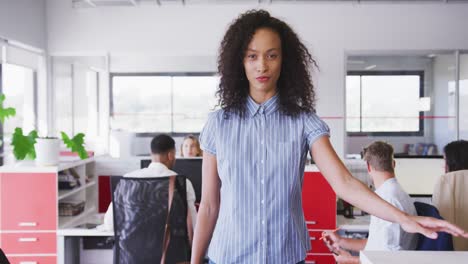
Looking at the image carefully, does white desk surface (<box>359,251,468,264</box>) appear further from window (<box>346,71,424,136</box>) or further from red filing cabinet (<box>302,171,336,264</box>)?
window (<box>346,71,424,136</box>)

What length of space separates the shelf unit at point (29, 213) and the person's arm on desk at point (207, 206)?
8.66 feet

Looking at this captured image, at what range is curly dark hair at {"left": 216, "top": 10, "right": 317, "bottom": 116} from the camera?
4.96ft

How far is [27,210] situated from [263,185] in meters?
2.99

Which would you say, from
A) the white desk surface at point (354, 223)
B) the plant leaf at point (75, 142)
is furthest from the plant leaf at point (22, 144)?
the white desk surface at point (354, 223)

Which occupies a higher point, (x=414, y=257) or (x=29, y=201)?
(x=414, y=257)

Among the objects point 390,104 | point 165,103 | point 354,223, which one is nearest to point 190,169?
point 354,223

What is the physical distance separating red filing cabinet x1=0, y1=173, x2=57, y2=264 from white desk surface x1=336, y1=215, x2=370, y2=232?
2.23 metres

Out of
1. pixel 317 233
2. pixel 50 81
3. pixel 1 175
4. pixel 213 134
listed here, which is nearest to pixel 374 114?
pixel 317 233

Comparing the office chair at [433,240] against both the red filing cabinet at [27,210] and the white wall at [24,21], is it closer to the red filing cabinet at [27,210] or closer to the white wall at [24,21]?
the red filing cabinet at [27,210]

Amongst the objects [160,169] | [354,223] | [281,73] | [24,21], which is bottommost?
[354,223]

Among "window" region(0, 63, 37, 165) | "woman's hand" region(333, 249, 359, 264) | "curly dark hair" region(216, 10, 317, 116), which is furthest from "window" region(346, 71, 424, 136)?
"curly dark hair" region(216, 10, 317, 116)

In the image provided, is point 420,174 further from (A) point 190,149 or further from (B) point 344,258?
(A) point 190,149

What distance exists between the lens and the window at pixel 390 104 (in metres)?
6.96

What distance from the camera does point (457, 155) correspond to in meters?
3.30
